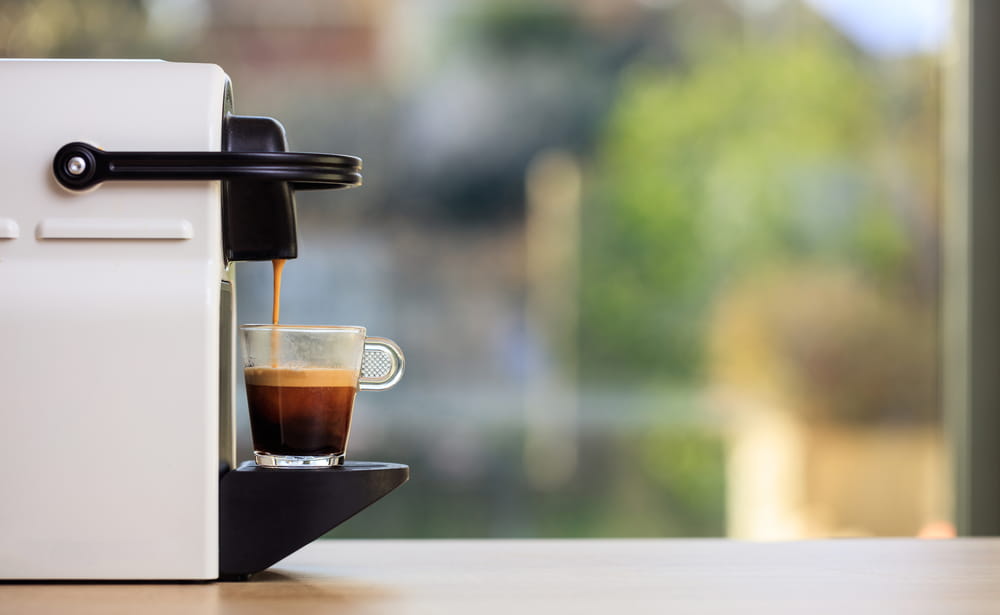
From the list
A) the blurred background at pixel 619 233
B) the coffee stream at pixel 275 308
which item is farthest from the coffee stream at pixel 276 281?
the blurred background at pixel 619 233

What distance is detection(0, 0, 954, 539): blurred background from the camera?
3.46 meters

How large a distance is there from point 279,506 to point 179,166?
0.22 meters

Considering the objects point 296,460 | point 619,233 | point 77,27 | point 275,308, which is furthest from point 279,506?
point 77,27

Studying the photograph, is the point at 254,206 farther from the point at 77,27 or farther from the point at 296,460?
the point at 77,27

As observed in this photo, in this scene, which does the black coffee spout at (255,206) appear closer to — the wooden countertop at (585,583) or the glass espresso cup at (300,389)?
the glass espresso cup at (300,389)

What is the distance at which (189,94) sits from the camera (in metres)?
0.71

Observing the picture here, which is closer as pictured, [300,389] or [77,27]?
[300,389]

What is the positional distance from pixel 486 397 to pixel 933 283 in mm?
1440

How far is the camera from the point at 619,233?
3611 millimetres

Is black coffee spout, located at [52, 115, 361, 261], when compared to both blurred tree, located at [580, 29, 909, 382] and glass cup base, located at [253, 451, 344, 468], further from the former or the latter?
blurred tree, located at [580, 29, 909, 382]

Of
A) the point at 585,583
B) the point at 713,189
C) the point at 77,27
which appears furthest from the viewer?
the point at 713,189

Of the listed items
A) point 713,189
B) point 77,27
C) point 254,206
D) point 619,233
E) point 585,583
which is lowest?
point 585,583

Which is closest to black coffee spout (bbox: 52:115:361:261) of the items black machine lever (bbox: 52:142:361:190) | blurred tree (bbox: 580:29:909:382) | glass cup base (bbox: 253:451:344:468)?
black machine lever (bbox: 52:142:361:190)

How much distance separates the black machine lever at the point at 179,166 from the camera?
0.69 metres
